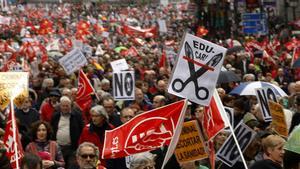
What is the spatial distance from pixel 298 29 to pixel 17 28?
18658 mm

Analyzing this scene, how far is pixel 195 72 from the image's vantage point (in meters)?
9.45

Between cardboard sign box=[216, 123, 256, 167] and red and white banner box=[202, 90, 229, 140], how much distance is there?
167mm

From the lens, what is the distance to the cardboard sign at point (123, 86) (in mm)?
14450

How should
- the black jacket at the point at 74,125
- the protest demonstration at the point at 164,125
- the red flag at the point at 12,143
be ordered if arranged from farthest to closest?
the black jacket at the point at 74,125
the red flag at the point at 12,143
the protest demonstration at the point at 164,125

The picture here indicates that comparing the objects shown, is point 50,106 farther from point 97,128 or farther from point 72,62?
point 72,62

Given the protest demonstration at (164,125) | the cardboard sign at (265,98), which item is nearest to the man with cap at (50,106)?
the protest demonstration at (164,125)

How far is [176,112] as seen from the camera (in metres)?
9.34

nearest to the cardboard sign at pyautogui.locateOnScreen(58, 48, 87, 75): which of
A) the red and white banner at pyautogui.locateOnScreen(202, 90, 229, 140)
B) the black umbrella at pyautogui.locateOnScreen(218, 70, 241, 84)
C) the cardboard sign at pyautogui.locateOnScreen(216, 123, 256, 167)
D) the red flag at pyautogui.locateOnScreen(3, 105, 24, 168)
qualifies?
the black umbrella at pyautogui.locateOnScreen(218, 70, 241, 84)

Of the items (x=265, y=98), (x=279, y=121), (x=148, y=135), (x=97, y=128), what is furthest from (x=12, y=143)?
(x=265, y=98)

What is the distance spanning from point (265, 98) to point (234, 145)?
76.7 inches

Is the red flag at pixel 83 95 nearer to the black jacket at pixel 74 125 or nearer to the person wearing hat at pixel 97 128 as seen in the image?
the black jacket at pixel 74 125

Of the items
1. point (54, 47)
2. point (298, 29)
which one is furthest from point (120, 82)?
point (298, 29)

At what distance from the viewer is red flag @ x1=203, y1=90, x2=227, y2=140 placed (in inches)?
376

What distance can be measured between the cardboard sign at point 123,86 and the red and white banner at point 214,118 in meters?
4.47
